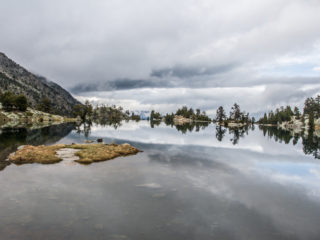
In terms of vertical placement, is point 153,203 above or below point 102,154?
below

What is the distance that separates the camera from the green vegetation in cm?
18336

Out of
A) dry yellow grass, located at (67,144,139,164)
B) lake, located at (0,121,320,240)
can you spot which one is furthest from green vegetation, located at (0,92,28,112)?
lake, located at (0,121,320,240)

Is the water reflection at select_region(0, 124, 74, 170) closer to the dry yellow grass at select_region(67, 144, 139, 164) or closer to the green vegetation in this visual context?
the dry yellow grass at select_region(67, 144, 139, 164)

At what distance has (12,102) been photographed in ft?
604

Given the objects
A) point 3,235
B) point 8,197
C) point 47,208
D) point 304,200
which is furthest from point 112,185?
point 304,200

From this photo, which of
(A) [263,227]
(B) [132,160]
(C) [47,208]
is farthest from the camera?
(B) [132,160]

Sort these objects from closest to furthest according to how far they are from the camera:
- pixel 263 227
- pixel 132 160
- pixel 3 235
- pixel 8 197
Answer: pixel 3 235 → pixel 263 227 → pixel 8 197 → pixel 132 160

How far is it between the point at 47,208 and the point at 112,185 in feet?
25.4

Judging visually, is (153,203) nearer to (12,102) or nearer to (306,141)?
(306,141)

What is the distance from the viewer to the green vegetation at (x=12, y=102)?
602ft

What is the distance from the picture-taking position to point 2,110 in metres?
184

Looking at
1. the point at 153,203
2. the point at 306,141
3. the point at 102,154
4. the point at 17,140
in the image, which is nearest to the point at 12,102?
the point at 17,140

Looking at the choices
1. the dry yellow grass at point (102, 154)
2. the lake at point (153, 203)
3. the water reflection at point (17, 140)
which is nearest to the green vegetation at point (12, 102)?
the water reflection at point (17, 140)

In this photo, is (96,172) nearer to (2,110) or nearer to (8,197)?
(8,197)
